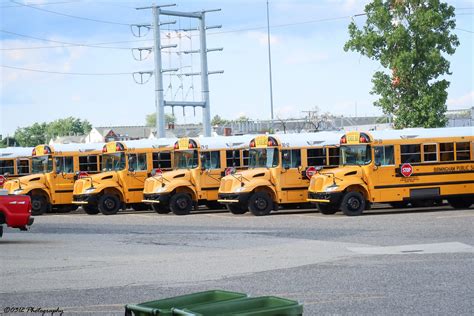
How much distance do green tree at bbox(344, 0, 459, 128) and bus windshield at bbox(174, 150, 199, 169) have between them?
10.4 metres

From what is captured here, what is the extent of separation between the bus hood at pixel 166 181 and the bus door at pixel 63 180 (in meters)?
4.31

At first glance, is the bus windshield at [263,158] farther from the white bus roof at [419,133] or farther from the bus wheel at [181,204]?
the white bus roof at [419,133]

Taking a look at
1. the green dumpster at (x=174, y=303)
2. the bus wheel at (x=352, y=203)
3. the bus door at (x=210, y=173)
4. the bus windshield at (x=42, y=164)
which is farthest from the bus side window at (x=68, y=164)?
the green dumpster at (x=174, y=303)

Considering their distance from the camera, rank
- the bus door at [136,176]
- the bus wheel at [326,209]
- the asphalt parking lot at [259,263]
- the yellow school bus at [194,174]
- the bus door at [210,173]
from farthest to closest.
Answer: the bus door at [136,176] < the bus door at [210,173] < the yellow school bus at [194,174] < the bus wheel at [326,209] < the asphalt parking lot at [259,263]

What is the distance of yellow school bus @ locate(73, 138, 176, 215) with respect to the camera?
34.1 metres

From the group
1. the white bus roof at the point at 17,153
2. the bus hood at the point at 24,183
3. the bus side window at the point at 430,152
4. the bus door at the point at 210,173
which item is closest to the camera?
the bus side window at the point at 430,152

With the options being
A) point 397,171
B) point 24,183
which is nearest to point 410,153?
point 397,171

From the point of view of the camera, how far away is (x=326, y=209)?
2970 centimetres

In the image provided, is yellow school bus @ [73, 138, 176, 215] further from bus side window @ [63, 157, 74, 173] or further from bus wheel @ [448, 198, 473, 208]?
bus wheel @ [448, 198, 473, 208]

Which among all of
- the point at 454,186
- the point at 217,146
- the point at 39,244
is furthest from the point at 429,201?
the point at 39,244

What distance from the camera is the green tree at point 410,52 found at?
130 ft

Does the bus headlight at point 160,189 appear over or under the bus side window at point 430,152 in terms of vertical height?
under

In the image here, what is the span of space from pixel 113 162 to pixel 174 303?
28.9 metres

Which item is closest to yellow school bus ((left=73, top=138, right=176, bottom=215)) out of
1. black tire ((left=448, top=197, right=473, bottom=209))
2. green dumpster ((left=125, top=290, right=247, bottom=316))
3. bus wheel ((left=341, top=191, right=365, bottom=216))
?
bus wheel ((left=341, top=191, right=365, bottom=216))
